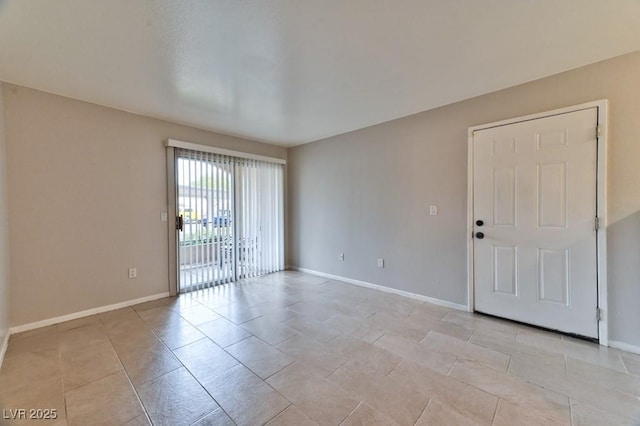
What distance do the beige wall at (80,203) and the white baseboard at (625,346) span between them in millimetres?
4997

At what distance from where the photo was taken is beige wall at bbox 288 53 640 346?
2223mm

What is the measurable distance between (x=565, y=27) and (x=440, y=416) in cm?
279

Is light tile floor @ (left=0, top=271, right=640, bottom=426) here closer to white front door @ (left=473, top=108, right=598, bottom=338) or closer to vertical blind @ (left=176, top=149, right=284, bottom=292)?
white front door @ (left=473, top=108, right=598, bottom=338)

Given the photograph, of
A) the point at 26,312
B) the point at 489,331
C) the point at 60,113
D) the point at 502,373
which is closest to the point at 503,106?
the point at 489,331

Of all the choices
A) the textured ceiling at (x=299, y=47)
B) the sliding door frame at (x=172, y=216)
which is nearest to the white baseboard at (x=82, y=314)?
the sliding door frame at (x=172, y=216)

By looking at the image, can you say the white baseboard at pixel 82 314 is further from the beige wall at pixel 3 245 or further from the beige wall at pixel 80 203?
the beige wall at pixel 3 245

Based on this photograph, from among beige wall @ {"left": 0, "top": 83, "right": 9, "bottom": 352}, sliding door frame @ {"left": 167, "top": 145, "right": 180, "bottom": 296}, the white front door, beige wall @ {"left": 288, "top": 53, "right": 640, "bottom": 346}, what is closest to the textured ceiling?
beige wall @ {"left": 288, "top": 53, "right": 640, "bottom": 346}

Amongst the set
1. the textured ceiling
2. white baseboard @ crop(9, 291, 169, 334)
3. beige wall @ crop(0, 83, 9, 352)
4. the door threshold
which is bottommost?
the door threshold

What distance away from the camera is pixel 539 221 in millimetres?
2621

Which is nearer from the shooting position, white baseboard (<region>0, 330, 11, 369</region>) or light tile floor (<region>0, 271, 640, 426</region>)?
light tile floor (<region>0, 271, 640, 426</region>)

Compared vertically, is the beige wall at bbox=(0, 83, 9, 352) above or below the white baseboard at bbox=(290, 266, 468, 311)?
above

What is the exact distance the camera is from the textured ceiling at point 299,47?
1692mm

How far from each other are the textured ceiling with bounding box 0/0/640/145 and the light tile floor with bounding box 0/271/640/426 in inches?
99.3

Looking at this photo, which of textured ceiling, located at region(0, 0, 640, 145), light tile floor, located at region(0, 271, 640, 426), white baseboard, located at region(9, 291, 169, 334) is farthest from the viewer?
white baseboard, located at region(9, 291, 169, 334)
